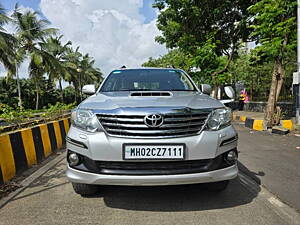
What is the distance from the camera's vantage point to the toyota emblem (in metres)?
2.47

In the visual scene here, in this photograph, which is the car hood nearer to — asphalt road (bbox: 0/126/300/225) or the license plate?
the license plate

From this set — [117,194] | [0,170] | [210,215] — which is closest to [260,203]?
[210,215]

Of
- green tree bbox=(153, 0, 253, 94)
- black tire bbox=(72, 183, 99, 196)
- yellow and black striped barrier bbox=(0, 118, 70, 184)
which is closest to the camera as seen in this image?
black tire bbox=(72, 183, 99, 196)

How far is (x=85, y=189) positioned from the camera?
119 inches

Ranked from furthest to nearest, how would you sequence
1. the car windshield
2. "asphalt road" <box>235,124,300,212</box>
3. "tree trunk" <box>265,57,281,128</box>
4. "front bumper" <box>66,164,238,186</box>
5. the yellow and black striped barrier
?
"tree trunk" <box>265,57,281,128</box> → the car windshield → the yellow and black striped barrier → "asphalt road" <box>235,124,300,212</box> → "front bumper" <box>66,164,238,186</box>

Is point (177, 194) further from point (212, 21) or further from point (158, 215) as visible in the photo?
point (212, 21)

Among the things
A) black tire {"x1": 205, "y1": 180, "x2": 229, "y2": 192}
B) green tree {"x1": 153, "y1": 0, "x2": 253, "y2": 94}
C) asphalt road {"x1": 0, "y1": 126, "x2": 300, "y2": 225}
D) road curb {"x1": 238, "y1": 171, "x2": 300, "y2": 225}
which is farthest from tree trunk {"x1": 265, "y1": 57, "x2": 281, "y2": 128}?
black tire {"x1": 205, "y1": 180, "x2": 229, "y2": 192}

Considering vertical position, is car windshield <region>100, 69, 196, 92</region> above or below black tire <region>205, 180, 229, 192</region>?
above

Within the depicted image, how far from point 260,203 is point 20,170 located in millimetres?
3478

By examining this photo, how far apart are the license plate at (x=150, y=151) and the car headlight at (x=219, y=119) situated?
466 mm

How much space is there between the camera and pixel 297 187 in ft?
11.1

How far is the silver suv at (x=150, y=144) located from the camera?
2439 mm

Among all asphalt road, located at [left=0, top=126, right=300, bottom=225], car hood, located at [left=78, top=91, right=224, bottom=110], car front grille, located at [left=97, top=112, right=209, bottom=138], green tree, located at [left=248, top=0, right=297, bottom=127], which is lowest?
asphalt road, located at [left=0, top=126, right=300, bottom=225]

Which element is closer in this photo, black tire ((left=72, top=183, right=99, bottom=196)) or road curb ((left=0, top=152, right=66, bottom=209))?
black tire ((left=72, top=183, right=99, bottom=196))
